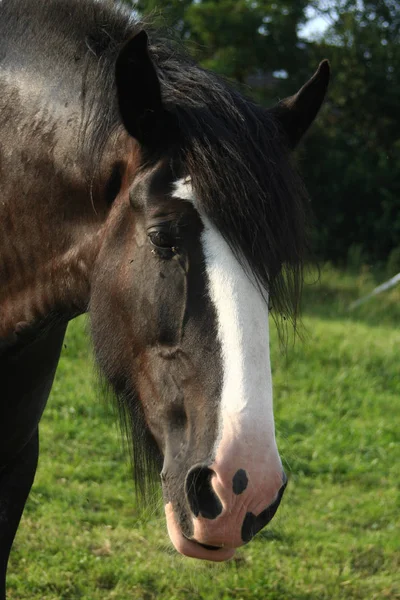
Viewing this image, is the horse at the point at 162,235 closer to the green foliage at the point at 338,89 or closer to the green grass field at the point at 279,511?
the green grass field at the point at 279,511

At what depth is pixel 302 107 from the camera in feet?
8.02

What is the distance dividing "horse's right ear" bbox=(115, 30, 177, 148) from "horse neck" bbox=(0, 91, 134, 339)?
0.11 meters

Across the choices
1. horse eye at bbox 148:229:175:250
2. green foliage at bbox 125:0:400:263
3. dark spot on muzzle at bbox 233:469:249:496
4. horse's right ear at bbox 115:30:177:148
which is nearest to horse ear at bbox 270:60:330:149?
horse's right ear at bbox 115:30:177:148

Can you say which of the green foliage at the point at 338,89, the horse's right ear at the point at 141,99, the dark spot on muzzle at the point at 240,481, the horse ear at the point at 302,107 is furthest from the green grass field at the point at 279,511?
the green foliage at the point at 338,89

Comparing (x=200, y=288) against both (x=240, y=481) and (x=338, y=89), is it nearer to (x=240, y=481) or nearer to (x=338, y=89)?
(x=240, y=481)

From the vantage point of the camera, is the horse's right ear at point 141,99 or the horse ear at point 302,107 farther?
the horse ear at point 302,107

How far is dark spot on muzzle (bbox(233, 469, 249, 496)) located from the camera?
1903 mm

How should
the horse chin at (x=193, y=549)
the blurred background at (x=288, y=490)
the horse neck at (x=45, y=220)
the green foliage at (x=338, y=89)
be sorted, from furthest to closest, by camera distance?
the green foliage at (x=338, y=89) < the blurred background at (x=288, y=490) < the horse neck at (x=45, y=220) < the horse chin at (x=193, y=549)

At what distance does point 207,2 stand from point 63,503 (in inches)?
524

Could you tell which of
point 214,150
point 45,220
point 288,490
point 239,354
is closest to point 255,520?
point 239,354

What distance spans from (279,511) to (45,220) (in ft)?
6.68

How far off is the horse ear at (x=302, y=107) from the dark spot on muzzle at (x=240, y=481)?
998 millimetres

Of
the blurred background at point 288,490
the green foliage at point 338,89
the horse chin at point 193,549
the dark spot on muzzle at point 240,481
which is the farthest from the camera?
the green foliage at point 338,89

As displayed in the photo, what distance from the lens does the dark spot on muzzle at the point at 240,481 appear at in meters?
1.90
